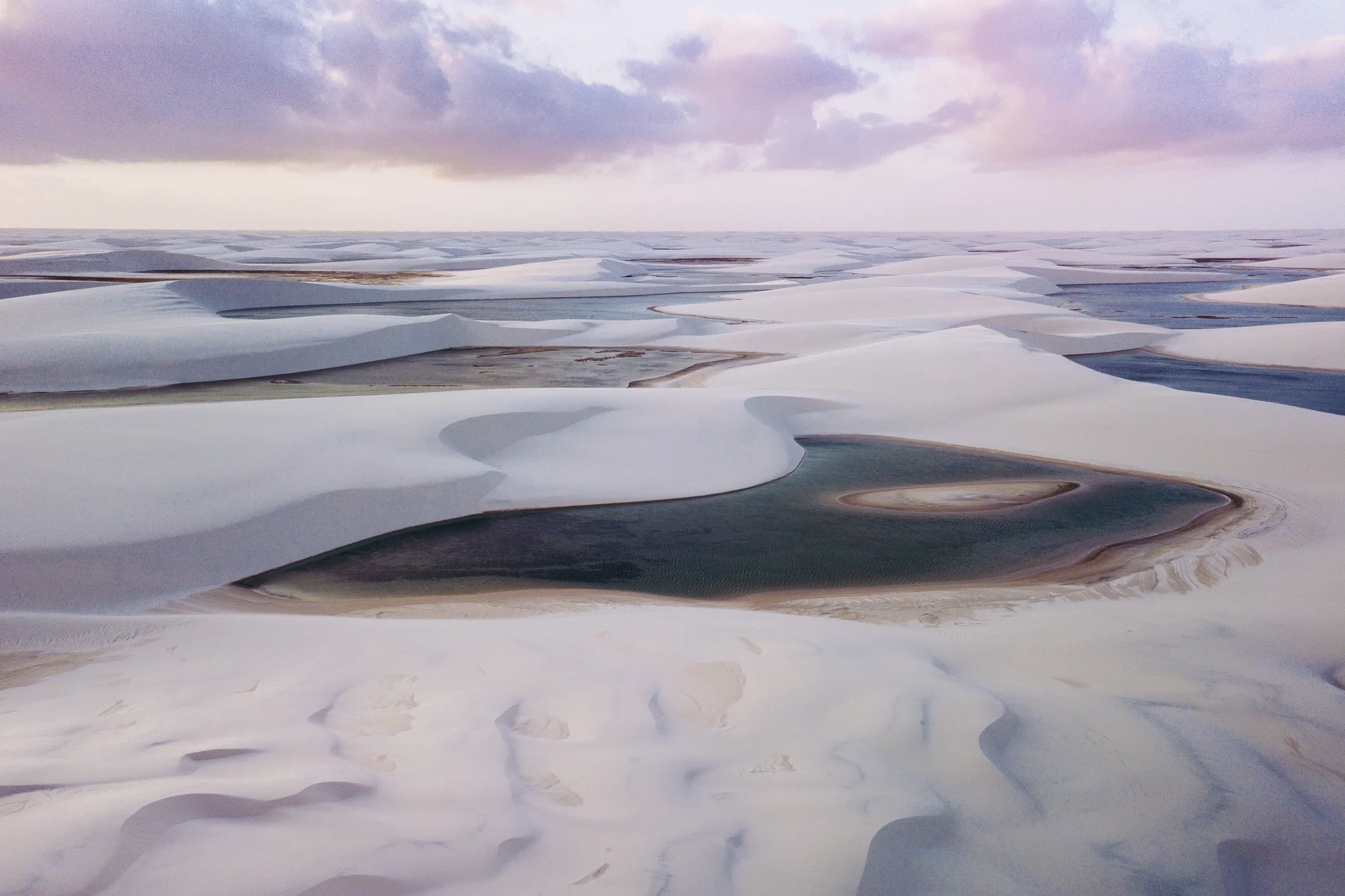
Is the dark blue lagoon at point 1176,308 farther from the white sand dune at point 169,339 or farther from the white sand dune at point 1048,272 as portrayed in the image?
the white sand dune at point 169,339

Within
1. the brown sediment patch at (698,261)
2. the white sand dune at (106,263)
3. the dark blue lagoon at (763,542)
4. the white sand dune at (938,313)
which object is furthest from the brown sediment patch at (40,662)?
the brown sediment patch at (698,261)

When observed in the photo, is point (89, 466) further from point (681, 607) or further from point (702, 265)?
point (702, 265)

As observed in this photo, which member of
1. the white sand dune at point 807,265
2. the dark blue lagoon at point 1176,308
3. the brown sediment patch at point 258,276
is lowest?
Answer: the dark blue lagoon at point 1176,308

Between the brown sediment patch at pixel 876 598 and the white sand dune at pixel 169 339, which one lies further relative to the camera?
the white sand dune at pixel 169 339

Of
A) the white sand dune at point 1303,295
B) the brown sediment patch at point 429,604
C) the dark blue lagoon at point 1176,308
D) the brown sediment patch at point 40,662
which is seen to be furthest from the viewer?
the white sand dune at point 1303,295

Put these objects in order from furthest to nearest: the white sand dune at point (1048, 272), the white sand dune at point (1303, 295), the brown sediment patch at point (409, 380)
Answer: the white sand dune at point (1048, 272), the white sand dune at point (1303, 295), the brown sediment patch at point (409, 380)

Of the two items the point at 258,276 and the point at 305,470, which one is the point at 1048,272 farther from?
the point at 305,470
